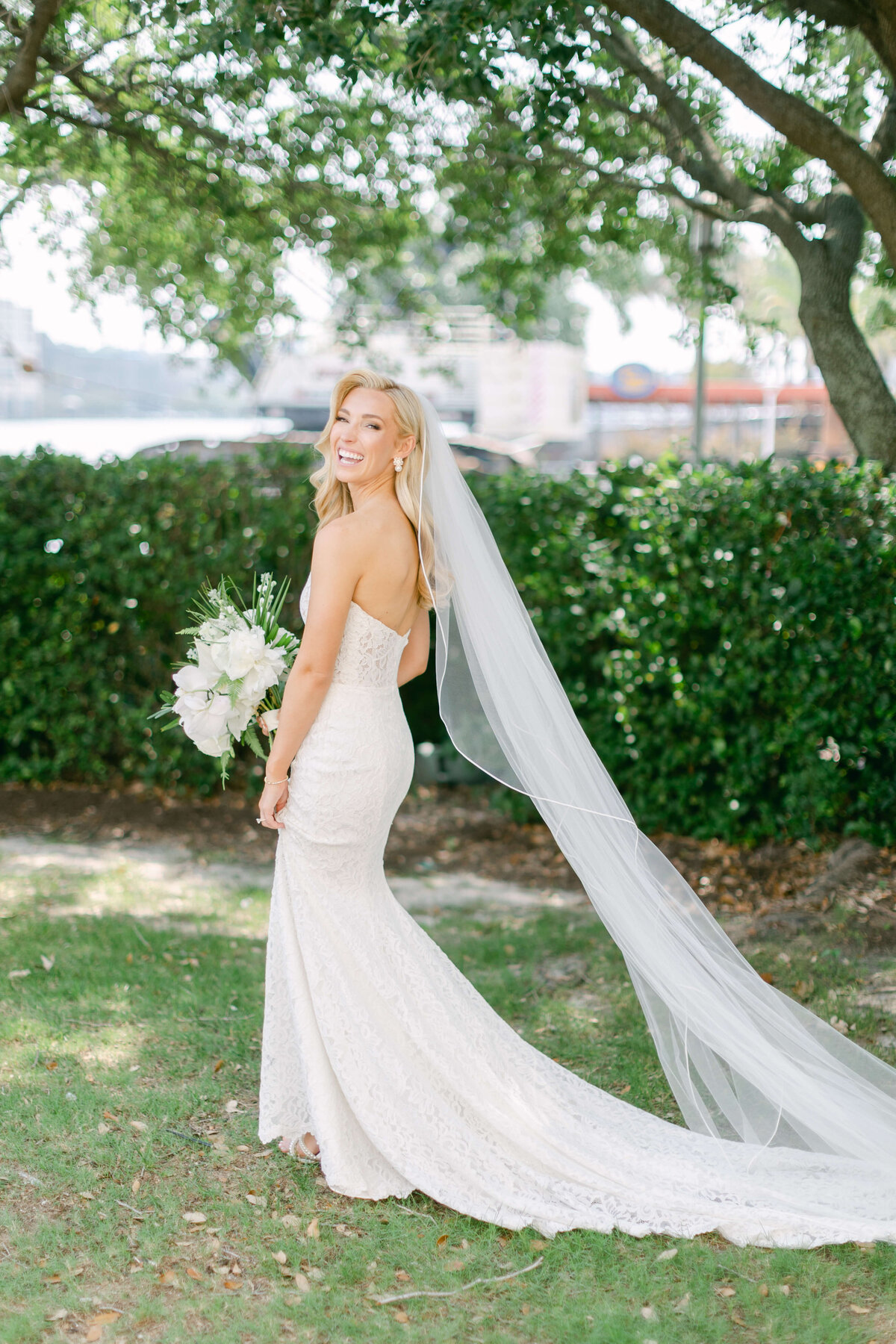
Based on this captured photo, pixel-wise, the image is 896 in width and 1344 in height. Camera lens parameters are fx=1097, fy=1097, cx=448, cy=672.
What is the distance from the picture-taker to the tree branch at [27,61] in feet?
18.1

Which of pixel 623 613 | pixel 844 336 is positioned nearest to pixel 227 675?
pixel 623 613

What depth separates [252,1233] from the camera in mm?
3256

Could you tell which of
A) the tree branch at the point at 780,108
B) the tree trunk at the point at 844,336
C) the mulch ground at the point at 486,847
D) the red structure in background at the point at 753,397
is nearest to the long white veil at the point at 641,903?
the mulch ground at the point at 486,847

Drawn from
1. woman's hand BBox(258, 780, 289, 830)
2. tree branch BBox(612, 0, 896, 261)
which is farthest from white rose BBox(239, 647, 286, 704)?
tree branch BBox(612, 0, 896, 261)

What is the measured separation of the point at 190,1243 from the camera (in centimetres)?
320

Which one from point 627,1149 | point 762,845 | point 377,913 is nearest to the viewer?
point 627,1149

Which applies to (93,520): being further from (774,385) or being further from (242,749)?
(774,385)

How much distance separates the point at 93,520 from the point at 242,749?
1917 mm

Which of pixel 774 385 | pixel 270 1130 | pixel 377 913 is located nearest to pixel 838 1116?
pixel 377 913

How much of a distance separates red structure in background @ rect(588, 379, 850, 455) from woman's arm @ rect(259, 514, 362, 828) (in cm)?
2799

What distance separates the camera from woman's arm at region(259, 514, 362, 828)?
341 cm

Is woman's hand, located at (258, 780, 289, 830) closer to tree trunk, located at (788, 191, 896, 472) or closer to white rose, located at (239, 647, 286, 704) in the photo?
white rose, located at (239, 647, 286, 704)

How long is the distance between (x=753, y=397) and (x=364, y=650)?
33.2 metres

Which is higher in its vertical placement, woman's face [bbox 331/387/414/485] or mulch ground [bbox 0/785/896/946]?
woman's face [bbox 331/387/414/485]
